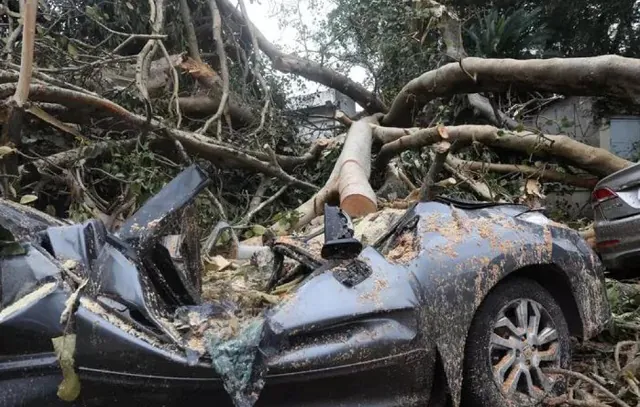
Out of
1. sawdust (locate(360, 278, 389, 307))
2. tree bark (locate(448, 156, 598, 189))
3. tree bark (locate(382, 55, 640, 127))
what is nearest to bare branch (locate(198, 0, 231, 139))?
tree bark (locate(382, 55, 640, 127))

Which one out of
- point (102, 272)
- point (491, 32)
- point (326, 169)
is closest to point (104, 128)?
point (326, 169)

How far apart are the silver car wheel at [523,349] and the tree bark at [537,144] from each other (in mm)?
3431

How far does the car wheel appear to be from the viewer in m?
2.74

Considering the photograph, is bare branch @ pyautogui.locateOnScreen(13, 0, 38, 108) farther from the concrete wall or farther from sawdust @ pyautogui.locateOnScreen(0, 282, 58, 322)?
the concrete wall

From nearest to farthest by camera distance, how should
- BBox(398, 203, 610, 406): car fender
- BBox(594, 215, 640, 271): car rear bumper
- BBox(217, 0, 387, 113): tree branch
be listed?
BBox(398, 203, 610, 406): car fender
BBox(594, 215, 640, 271): car rear bumper
BBox(217, 0, 387, 113): tree branch

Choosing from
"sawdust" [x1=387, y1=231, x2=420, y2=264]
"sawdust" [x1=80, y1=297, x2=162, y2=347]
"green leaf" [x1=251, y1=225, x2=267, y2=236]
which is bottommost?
"green leaf" [x1=251, y1=225, x2=267, y2=236]

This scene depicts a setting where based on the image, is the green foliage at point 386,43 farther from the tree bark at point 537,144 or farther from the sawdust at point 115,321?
the sawdust at point 115,321

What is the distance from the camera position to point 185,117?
8.03 m

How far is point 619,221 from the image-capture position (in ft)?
15.8

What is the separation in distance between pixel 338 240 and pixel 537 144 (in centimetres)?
455

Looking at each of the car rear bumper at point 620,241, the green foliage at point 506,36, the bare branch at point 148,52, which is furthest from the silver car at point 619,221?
the green foliage at point 506,36

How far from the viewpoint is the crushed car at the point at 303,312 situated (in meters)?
2.09

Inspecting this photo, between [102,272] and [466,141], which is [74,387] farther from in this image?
[466,141]

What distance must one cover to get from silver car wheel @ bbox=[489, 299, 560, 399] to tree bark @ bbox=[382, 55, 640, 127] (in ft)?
10.4
